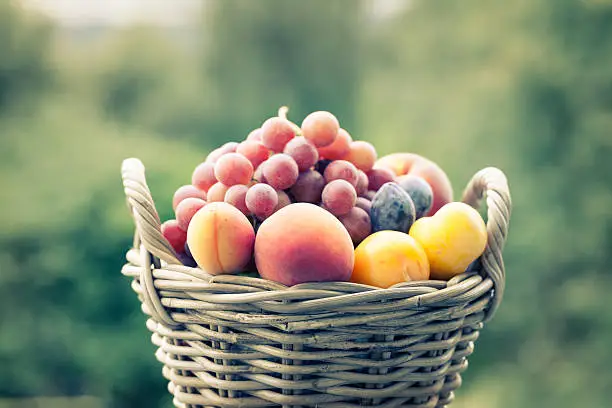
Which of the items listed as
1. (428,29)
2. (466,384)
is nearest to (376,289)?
(466,384)

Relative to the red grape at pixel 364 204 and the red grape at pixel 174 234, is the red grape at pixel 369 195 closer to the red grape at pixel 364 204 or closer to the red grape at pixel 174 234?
the red grape at pixel 364 204

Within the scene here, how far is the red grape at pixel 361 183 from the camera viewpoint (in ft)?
2.45

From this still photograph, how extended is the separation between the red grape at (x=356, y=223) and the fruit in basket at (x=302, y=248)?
0.08 m

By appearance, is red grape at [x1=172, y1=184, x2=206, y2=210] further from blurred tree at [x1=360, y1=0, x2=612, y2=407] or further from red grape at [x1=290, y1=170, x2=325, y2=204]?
blurred tree at [x1=360, y1=0, x2=612, y2=407]

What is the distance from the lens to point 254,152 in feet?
2.42

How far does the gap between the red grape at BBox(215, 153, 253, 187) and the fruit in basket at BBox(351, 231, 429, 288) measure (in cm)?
16

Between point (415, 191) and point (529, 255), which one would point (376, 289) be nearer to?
point (415, 191)

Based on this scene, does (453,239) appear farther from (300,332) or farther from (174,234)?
(174,234)

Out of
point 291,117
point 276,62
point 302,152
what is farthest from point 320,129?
point 276,62

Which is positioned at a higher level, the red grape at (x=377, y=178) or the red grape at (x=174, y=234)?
the red grape at (x=377, y=178)

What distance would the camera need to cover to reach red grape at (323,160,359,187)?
706 millimetres

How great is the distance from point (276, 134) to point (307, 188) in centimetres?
8

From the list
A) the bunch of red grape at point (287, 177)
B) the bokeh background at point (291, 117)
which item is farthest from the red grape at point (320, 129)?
the bokeh background at point (291, 117)

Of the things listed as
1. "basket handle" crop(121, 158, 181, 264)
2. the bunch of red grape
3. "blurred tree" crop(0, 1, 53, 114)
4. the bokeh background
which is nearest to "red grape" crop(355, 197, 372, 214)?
the bunch of red grape
